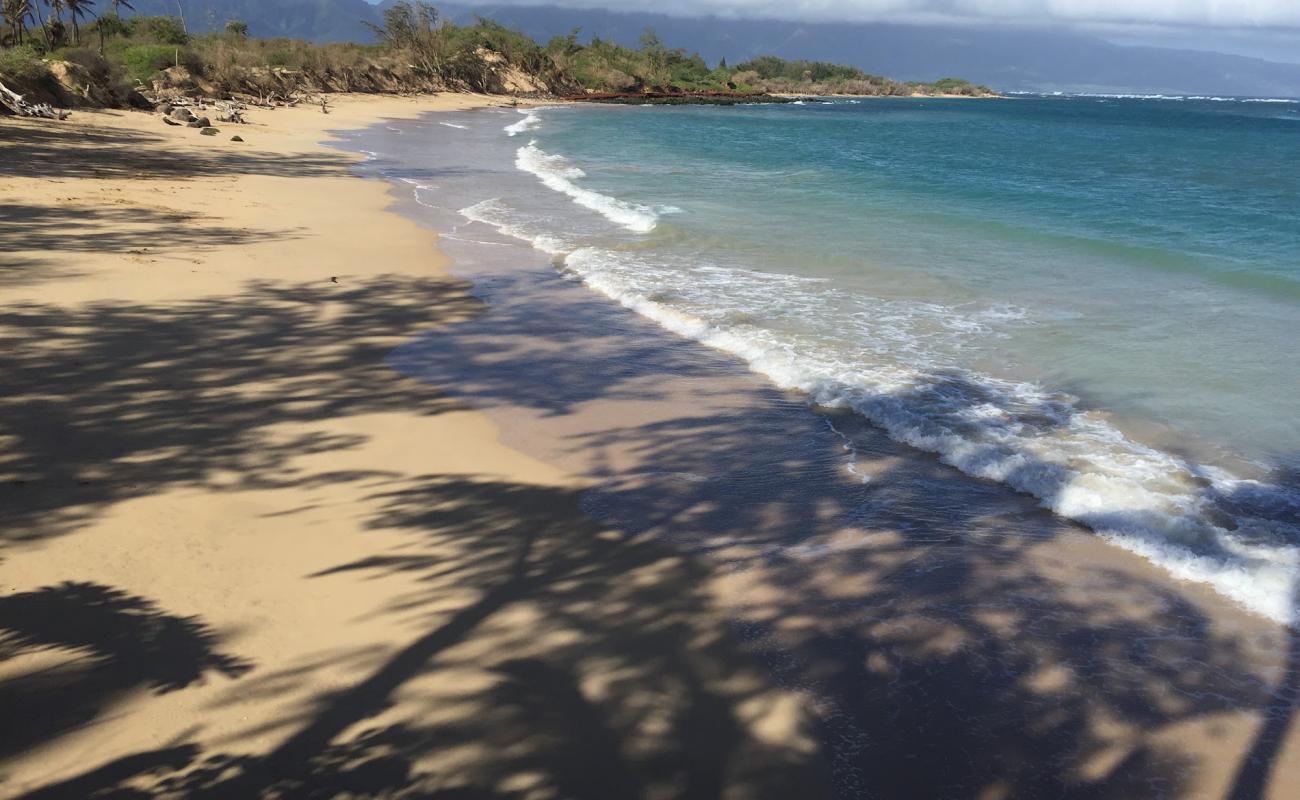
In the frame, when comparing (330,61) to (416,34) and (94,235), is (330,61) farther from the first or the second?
(94,235)

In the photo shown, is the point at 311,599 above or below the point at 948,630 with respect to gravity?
above

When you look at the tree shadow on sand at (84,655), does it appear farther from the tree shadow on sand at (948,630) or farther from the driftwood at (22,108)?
the driftwood at (22,108)

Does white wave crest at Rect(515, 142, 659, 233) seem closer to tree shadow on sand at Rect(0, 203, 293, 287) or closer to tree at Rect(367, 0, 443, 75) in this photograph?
tree shadow on sand at Rect(0, 203, 293, 287)

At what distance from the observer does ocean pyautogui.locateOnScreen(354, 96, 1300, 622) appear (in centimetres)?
615

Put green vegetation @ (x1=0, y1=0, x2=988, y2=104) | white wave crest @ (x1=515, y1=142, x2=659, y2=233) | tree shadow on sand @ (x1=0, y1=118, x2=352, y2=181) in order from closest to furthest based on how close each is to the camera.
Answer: tree shadow on sand @ (x1=0, y1=118, x2=352, y2=181), white wave crest @ (x1=515, y1=142, x2=659, y2=233), green vegetation @ (x1=0, y1=0, x2=988, y2=104)

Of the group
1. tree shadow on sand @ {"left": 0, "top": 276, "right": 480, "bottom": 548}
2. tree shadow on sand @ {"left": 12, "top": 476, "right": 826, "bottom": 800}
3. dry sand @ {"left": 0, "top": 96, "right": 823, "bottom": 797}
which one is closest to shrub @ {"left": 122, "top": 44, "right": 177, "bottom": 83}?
tree shadow on sand @ {"left": 0, "top": 276, "right": 480, "bottom": 548}

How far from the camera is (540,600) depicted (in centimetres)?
440

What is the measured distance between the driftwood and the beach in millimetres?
17131

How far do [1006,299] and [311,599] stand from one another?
1006 centimetres

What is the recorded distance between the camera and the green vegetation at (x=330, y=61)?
29031 millimetres

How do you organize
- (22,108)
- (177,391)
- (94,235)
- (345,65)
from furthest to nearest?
(345,65) → (22,108) → (94,235) → (177,391)

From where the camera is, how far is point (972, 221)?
1872cm

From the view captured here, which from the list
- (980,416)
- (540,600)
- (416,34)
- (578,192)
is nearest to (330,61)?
(416,34)

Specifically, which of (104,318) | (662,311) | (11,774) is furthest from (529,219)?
(11,774)
